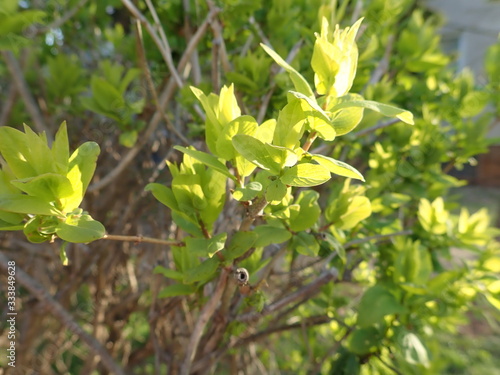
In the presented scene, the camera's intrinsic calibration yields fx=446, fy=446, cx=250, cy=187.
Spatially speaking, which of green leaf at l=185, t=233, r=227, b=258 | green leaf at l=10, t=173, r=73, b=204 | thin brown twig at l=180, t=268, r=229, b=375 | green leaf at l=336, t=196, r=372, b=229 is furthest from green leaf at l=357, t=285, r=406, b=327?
green leaf at l=10, t=173, r=73, b=204

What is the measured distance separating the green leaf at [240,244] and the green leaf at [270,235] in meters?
0.03

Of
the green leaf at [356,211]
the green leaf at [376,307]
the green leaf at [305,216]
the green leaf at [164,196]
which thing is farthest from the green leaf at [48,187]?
the green leaf at [376,307]

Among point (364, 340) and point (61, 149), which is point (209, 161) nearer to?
point (61, 149)

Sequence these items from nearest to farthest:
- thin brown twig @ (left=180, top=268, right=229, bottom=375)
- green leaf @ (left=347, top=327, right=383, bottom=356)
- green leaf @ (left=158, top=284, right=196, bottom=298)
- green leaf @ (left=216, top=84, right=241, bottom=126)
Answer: green leaf @ (left=216, top=84, right=241, bottom=126) < thin brown twig @ (left=180, top=268, right=229, bottom=375) < green leaf @ (left=158, top=284, right=196, bottom=298) < green leaf @ (left=347, top=327, right=383, bottom=356)

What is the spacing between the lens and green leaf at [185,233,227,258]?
0.67m

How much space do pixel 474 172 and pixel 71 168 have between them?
7.37 m

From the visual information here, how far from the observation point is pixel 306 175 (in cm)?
62

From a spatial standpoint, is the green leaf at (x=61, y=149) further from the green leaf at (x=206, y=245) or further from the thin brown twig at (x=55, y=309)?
the thin brown twig at (x=55, y=309)

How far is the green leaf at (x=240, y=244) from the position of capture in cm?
72

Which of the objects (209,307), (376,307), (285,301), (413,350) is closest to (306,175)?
(209,307)

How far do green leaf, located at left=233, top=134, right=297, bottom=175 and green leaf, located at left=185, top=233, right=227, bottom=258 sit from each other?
0.46ft

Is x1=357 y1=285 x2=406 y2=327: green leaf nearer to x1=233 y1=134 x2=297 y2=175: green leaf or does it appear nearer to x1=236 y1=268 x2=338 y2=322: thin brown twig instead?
x1=236 y1=268 x2=338 y2=322: thin brown twig

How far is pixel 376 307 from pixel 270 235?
0.45 m

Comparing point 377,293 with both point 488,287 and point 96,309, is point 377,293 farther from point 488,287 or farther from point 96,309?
point 96,309
